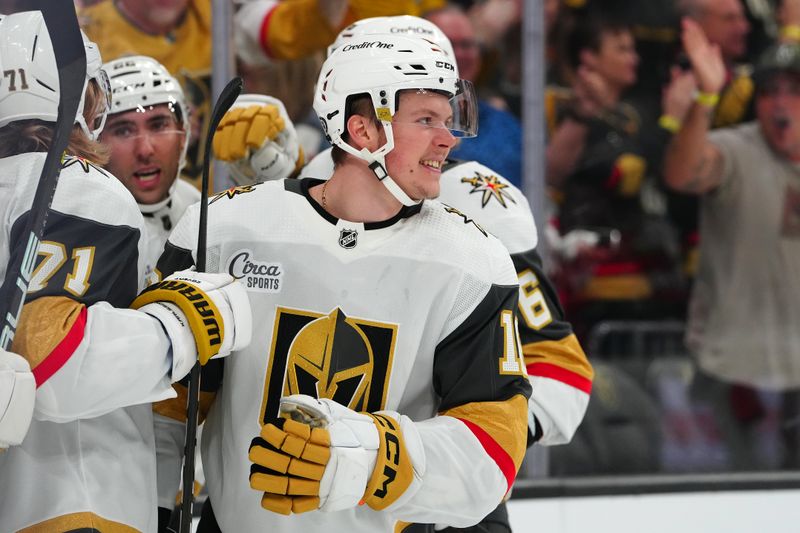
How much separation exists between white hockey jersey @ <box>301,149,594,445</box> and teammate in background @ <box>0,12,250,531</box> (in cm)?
67

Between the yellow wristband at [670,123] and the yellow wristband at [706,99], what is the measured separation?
0.09 meters

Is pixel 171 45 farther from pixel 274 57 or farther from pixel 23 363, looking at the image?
pixel 23 363

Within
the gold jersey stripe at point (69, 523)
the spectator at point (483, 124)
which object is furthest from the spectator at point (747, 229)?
the gold jersey stripe at point (69, 523)

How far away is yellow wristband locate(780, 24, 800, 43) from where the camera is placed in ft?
12.7

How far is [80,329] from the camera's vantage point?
4.46 feet

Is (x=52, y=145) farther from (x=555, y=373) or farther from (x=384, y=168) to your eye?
(x=555, y=373)

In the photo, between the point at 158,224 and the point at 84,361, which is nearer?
the point at 84,361

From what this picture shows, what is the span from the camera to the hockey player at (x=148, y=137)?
2137 millimetres

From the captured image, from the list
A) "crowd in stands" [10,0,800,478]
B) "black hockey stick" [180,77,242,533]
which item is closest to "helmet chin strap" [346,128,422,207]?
"black hockey stick" [180,77,242,533]

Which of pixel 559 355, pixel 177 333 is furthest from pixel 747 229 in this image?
pixel 177 333

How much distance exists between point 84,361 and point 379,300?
441 mm

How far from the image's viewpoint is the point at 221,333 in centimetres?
145

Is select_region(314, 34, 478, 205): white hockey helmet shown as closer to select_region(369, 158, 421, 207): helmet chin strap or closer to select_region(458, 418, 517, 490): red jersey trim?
select_region(369, 158, 421, 207): helmet chin strap

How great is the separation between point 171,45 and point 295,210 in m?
1.41
